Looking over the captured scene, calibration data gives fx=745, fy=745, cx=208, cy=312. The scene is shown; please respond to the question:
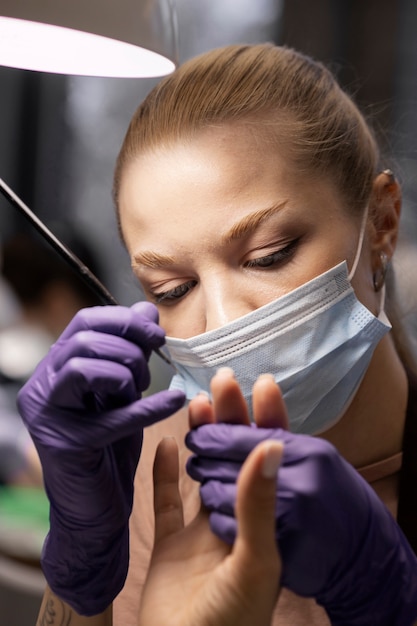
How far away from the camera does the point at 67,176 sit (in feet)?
6.88

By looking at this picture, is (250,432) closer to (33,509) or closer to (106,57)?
(106,57)

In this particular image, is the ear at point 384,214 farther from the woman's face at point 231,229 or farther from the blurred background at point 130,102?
the blurred background at point 130,102

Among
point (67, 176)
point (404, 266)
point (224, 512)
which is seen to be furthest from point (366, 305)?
point (67, 176)

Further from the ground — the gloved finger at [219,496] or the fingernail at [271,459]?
the fingernail at [271,459]

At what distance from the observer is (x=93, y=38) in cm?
138

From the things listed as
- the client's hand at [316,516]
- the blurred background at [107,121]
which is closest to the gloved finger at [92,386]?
the client's hand at [316,516]

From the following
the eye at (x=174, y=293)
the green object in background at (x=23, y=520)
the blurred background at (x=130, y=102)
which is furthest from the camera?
the green object in background at (x=23, y=520)

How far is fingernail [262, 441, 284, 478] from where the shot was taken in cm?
83

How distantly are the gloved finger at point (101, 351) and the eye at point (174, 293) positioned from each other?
336 millimetres

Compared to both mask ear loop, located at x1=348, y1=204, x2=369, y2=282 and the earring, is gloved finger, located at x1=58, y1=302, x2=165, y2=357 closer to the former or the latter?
mask ear loop, located at x1=348, y1=204, x2=369, y2=282

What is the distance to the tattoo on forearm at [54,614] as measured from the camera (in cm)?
131

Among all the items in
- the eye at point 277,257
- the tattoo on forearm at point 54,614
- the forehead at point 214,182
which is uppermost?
the forehead at point 214,182

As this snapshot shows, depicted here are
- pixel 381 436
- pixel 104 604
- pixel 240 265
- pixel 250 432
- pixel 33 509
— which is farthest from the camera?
pixel 33 509

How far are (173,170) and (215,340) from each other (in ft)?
1.11
